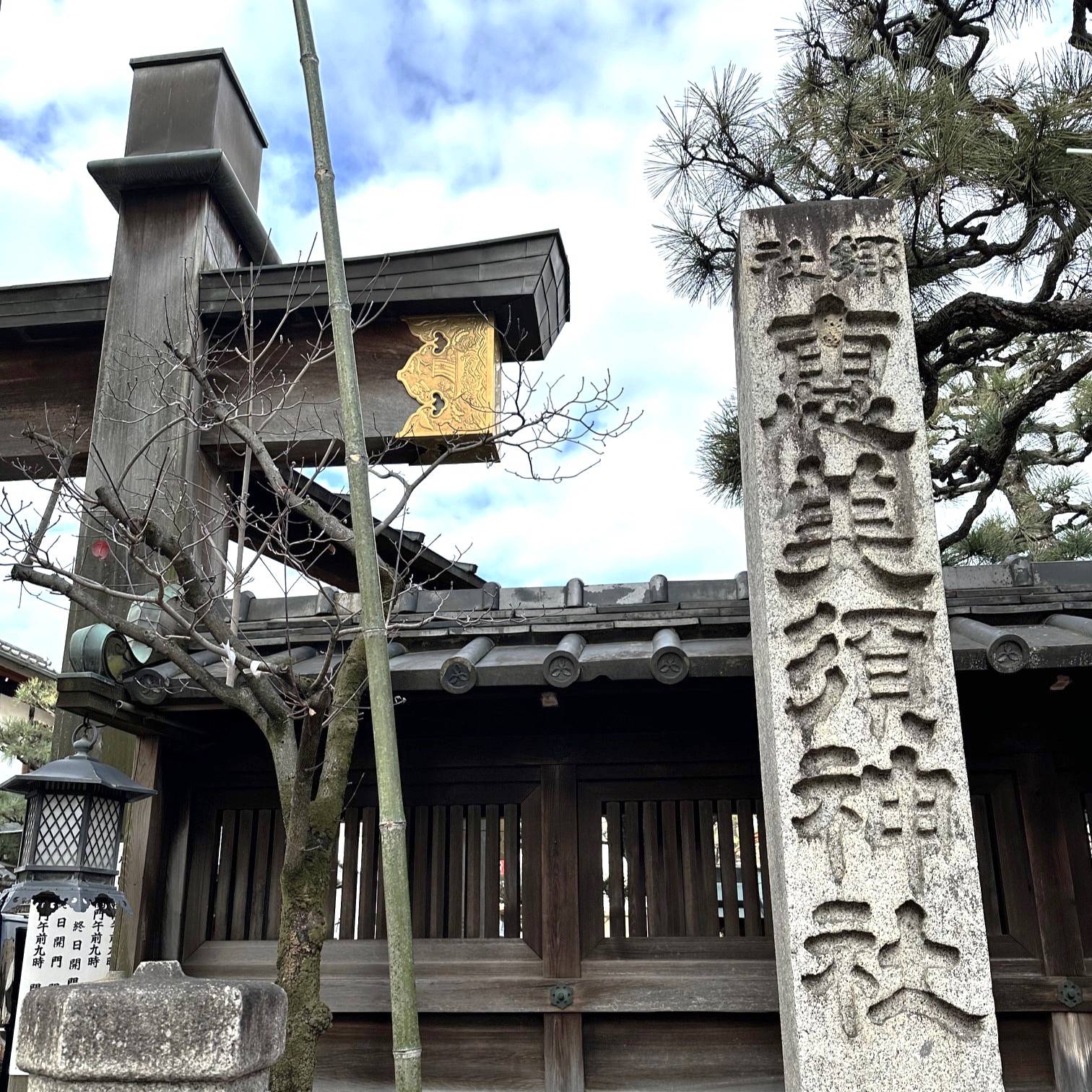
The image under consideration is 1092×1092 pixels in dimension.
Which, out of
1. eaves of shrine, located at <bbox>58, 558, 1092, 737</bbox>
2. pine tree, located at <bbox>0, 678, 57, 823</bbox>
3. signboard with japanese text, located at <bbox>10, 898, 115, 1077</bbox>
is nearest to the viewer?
signboard with japanese text, located at <bbox>10, 898, 115, 1077</bbox>

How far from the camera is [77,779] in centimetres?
474

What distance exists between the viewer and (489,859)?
6.58m

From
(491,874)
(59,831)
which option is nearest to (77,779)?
(59,831)

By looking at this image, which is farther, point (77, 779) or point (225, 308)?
→ point (225, 308)

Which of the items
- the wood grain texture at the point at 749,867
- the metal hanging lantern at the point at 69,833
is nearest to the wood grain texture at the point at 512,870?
the wood grain texture at the point at 749,867

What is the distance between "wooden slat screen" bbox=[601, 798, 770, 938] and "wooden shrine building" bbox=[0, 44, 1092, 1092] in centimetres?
2

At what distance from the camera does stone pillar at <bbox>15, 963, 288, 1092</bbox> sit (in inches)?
120

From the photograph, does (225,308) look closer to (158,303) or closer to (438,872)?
(158,303)

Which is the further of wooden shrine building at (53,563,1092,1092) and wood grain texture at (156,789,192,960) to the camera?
wood grain texture at (156,789,192,960)

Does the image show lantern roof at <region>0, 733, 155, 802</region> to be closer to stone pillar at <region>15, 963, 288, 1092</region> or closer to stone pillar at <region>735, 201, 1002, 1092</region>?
stone pillar at <region>15, 963, 288, 1092</region>

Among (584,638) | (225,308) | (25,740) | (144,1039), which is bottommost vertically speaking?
(144,1039)

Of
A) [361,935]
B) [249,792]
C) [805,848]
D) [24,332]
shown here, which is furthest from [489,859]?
[24,332]

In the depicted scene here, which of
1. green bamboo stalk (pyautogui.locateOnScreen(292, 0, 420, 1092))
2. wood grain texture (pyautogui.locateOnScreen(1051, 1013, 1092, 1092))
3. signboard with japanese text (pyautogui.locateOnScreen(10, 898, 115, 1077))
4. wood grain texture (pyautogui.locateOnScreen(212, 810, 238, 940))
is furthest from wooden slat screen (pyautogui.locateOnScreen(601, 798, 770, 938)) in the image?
signboard with japanese text (pyautogui.locateOnScreen(10, 898, 115, 1077))

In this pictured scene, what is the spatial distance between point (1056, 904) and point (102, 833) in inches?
205
